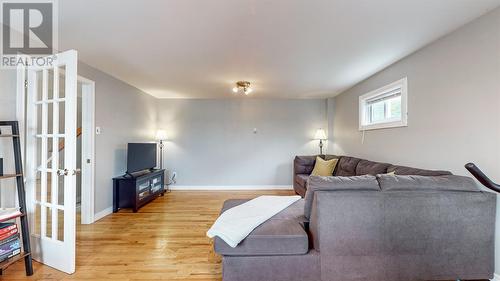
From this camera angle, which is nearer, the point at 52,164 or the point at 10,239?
the point at 10,239

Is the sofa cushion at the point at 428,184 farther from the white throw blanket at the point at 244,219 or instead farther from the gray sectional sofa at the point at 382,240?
the white throw blanket at the point at 244,219

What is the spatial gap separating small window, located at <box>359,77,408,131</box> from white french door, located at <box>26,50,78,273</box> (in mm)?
3713

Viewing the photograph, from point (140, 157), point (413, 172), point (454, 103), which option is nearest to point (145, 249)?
point (140, 157)

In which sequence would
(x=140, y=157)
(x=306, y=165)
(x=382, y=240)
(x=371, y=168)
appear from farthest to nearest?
(x=306, y=165) → (x=140, y=157) → (x=371, y=168) → (x=382, y=240)

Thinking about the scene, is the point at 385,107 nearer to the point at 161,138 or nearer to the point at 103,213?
the point at 161,138

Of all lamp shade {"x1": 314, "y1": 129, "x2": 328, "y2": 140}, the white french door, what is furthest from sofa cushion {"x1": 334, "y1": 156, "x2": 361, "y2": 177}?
the white french door

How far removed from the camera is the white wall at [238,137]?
5480mm

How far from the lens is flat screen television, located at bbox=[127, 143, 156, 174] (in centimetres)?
388

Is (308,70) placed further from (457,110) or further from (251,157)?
(251,157)

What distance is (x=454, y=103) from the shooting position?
2.15 meters

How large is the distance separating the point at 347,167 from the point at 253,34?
9.16 feet

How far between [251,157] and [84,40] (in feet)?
13.0

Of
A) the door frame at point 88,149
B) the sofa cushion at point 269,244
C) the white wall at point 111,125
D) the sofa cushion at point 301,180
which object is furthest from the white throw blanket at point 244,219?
the white wall at point 111,125

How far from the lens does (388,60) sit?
290 cm
